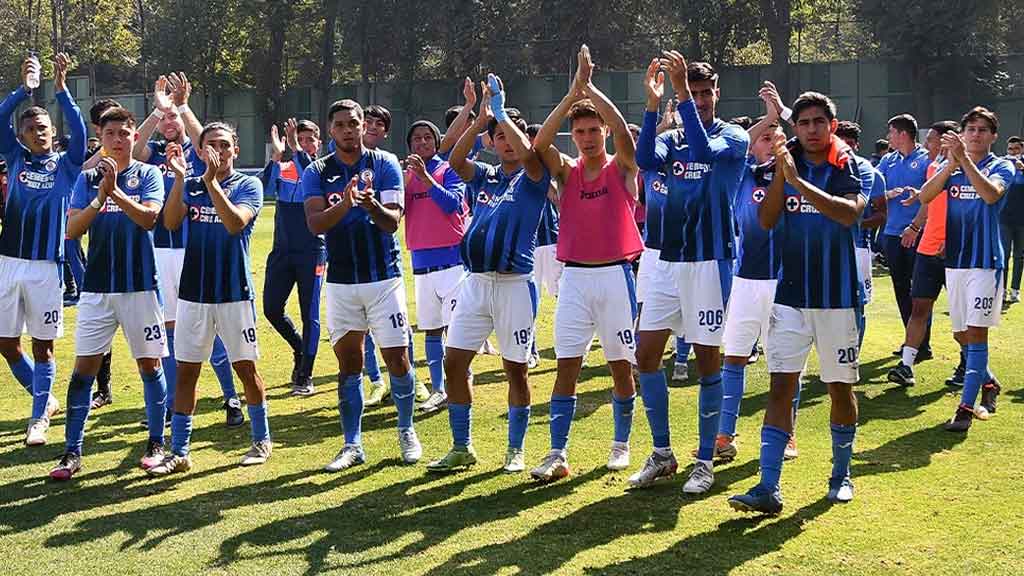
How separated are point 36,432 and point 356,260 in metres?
2.83

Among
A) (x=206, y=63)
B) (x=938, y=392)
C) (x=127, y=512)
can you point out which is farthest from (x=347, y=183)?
(x=206, y=63)

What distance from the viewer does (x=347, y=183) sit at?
7.66 m

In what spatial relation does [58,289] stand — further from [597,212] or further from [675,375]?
[675,375]

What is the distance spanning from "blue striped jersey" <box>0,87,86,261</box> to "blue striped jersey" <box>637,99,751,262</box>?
430 cm

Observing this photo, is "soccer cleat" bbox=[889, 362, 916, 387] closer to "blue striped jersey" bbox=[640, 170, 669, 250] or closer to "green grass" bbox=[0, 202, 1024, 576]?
"green grass" bbox=[0, 202, 1024, 576]

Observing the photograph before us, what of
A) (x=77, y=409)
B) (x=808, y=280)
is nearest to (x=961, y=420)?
(x=808, y=280)

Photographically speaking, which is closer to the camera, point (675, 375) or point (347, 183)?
point (347, 183)

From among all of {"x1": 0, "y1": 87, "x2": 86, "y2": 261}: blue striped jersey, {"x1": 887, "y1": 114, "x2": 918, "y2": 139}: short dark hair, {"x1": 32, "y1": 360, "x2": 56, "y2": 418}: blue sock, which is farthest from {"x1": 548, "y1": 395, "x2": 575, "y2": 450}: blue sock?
{"x1": 887, "y1": 114, "x2": 918, "y2": 139}: short dark hair

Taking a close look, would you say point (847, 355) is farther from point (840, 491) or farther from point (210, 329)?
point (210, 329)

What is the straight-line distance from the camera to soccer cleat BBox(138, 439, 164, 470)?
25.1 feet

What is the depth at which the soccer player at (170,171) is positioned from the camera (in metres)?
8.49

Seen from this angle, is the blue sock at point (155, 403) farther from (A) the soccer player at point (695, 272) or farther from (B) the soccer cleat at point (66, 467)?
(A) the soccer player at point (695, 272)

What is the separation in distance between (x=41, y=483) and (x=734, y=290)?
15.6 feet

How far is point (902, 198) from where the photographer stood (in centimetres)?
1227
